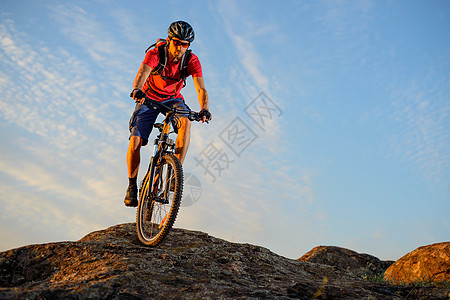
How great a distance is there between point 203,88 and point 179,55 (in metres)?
0.72

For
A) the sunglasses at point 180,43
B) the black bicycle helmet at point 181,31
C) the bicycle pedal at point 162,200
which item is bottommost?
the bicycle pedal at point 162,200

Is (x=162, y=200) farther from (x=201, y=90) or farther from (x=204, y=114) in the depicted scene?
(x=201, y=90)

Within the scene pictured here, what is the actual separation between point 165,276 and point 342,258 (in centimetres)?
812

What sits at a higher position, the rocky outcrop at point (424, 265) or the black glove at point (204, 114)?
the black glove at point (204, 114)

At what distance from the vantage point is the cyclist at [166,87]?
6223 mm

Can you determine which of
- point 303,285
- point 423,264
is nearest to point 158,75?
point 303,285

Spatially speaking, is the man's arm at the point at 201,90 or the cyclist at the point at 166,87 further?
the man's arm at the point at 201,90

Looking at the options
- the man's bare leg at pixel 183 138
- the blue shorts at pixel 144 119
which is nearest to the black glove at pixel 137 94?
the blue shorts at pixel 144 119

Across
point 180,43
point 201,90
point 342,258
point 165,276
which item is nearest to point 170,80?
point 201,90

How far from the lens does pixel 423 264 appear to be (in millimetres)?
8773

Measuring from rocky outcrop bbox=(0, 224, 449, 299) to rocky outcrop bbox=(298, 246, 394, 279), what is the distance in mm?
5267

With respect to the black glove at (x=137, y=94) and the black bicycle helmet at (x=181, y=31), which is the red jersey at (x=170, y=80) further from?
the black glove at (x=137, y=94)

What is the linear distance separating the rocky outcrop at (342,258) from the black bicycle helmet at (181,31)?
23.6 feet

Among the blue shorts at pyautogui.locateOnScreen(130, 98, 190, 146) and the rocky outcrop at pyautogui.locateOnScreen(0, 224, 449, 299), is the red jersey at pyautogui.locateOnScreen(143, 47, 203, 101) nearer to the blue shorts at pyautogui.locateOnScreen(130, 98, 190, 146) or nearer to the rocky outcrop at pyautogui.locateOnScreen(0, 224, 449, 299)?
the blue shorts at pyautogui.locateOnScreen(130, 98, 190, 146)
